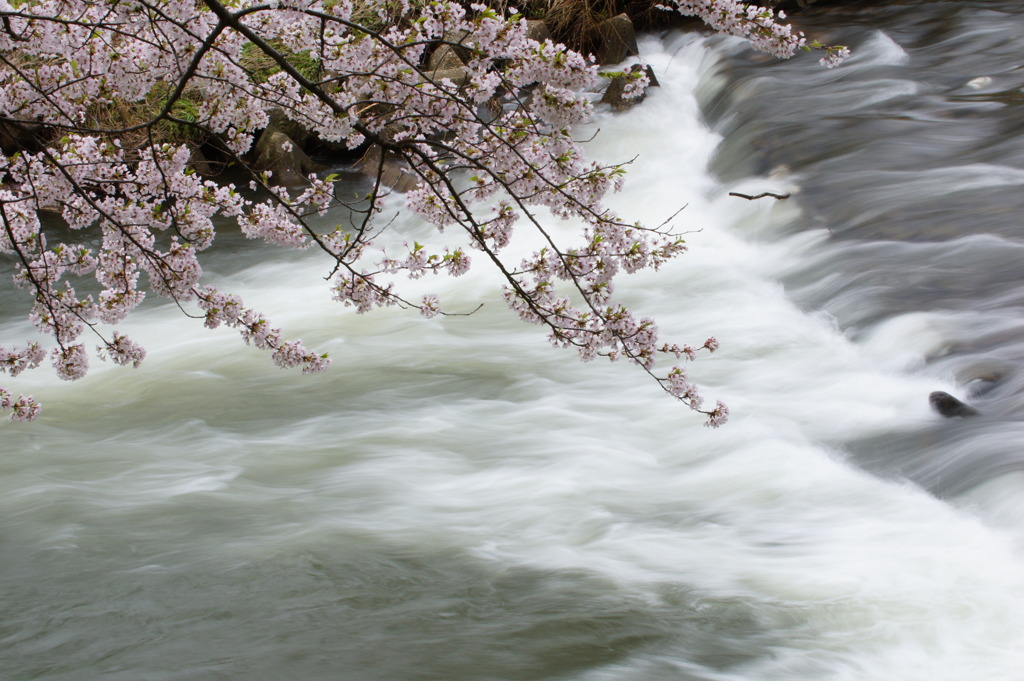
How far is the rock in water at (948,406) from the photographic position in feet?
14.3

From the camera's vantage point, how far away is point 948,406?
174 inches

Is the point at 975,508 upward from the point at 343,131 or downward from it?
downward

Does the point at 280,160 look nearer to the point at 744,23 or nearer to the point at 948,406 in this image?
the point at 948,406

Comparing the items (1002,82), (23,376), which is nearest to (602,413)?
(23,376)

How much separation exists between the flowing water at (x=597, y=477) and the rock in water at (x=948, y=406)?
40 millimetres

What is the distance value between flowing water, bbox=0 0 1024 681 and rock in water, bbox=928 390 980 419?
4 cm

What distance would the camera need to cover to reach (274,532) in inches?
155

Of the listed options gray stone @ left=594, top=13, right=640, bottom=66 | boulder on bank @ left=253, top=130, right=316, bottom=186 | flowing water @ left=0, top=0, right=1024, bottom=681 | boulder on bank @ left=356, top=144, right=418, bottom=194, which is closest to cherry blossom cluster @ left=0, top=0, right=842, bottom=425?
flowing water @ left=0, top=0, right=1024, bottom=681

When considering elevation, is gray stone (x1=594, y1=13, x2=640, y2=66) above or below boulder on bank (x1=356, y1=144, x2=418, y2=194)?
above

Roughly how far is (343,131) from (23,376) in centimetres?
413

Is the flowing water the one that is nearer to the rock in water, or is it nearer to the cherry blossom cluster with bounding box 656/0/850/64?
the rock in water

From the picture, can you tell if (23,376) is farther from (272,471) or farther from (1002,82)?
(1002,82)

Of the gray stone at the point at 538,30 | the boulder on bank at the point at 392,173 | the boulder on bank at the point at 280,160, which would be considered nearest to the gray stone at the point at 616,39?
the gray stone at the point at 538,30

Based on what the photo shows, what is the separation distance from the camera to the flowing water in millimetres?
3105
